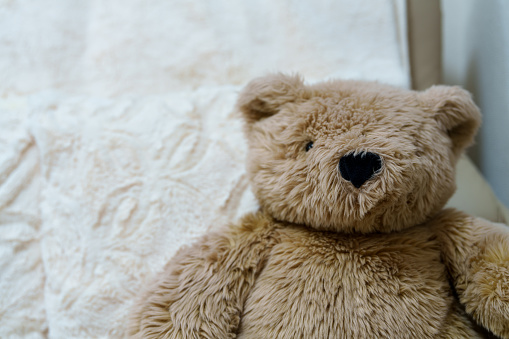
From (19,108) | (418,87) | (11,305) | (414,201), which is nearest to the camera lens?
(414,201)

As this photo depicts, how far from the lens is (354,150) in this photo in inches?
19.6

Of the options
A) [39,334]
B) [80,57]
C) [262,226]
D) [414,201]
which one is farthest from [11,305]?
[414,201]

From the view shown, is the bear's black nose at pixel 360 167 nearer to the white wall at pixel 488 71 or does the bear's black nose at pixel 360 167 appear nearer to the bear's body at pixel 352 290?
the bear's body at pixel 352 290

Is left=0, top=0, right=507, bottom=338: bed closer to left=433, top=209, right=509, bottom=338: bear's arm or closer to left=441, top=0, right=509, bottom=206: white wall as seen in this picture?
left=441, top=0, right=509, bottom=206: white wall

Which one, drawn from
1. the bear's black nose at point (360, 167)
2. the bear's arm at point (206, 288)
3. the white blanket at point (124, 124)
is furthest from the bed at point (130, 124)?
the bear's black nose at point (360, 167)

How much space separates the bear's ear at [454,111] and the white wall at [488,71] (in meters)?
0.19

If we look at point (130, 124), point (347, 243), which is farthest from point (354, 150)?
point (130, 124)

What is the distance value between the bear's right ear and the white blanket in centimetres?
19

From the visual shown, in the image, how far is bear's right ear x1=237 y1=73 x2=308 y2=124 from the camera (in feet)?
1.97

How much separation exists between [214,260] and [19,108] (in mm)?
552

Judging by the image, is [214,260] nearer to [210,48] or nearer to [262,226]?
[262,226]

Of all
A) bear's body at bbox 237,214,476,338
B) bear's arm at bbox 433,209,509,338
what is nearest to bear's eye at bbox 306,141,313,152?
bear's body at bbox 237,214,476,338

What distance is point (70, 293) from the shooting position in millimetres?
694

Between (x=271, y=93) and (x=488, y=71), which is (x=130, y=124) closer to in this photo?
(x=271, y=93)
